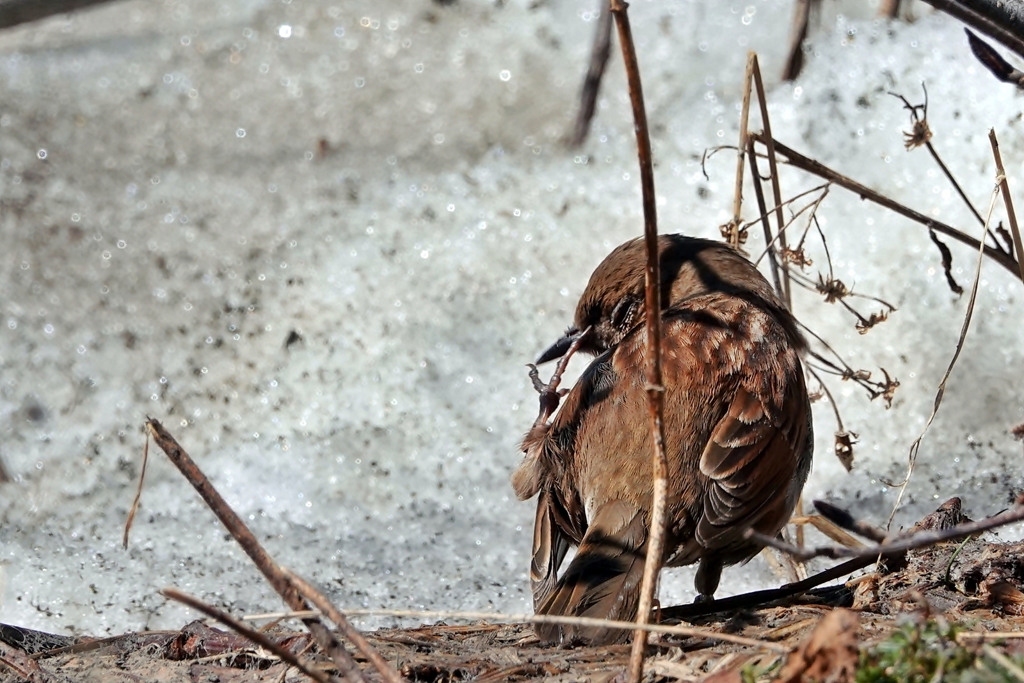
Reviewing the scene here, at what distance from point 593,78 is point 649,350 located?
3172 mm

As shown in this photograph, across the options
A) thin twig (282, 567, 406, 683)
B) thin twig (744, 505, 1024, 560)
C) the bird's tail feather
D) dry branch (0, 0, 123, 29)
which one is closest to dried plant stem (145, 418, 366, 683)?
thin twig (282, 567, 406, 683)

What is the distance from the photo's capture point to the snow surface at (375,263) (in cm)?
450

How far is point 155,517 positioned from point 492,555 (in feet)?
4.51

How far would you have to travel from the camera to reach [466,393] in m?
5.07

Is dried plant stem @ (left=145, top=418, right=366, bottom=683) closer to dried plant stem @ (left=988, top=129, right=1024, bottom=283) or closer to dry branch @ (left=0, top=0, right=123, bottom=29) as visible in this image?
dried plant stem @ (left=988, top=129, right=1024, bottom=283)

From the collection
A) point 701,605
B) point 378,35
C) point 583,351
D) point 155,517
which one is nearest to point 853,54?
point 583,351

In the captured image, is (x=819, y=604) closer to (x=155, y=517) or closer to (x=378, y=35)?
(x=155, y=517)

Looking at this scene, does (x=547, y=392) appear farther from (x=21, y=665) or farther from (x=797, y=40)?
(x=797, y=40)

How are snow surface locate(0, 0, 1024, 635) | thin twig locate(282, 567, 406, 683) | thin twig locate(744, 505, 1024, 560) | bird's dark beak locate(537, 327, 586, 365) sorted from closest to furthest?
thin twig locate(744, 505, 1024, 560), thin twig locate(282, 567, 406, 683), bird's dark beak locate(537, 327, 586, 365), snow surface locate(0, 0, 1024, 635)

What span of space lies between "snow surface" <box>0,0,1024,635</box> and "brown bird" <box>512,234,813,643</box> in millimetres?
659

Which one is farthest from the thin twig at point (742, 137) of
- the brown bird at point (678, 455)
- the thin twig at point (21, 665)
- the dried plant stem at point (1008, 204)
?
the thin twig at point (21, 665)

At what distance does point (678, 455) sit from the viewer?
356 cm

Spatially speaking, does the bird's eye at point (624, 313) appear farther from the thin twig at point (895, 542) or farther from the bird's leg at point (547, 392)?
the thin twig at point (895, 542)

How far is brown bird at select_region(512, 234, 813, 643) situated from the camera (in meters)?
3.36
